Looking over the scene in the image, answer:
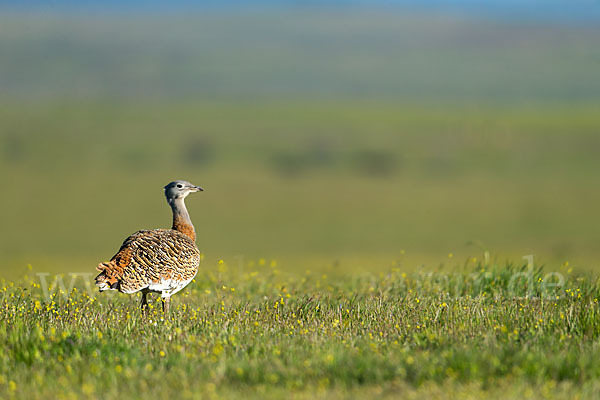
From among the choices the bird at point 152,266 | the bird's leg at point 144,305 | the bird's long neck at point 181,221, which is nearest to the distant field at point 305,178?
the bird's long neck at point 181,221

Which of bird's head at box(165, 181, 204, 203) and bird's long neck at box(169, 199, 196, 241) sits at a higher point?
bird's head at box(165, 181, 204, 203)

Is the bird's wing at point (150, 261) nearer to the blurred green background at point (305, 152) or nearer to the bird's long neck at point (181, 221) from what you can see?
the bird's long neck at point (181, 221)

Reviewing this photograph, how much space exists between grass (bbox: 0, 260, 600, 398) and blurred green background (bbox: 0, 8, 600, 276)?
2521mm

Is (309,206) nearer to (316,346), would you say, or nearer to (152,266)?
(152,266)

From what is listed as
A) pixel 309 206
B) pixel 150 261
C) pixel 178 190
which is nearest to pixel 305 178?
pixel 309 206

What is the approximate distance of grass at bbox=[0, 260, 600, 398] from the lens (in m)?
6.10

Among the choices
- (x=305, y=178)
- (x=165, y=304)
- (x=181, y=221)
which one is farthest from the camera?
(x=305, y=178)

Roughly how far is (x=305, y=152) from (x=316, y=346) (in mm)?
76359

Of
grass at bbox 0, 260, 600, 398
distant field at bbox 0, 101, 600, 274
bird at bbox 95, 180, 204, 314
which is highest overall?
distant field at bbox 0, 101, 600, 274

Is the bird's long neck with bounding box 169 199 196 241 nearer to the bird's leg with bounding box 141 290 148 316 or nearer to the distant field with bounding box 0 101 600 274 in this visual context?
the bird's leg with bounding box 141 290 148 316

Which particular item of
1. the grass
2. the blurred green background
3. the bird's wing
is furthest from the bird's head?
the blurred green background

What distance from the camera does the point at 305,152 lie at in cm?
8306

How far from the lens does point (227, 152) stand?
83125 millimetres

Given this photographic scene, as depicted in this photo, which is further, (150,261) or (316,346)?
(150,261)
